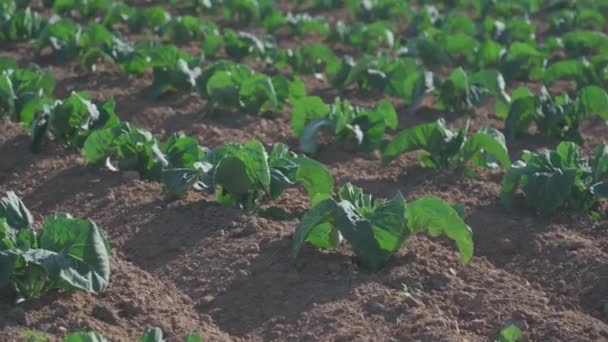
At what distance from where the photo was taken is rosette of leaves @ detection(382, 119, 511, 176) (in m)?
6.68

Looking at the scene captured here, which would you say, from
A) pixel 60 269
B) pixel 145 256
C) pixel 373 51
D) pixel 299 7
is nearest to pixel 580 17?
pixel 373 51

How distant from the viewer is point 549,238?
19.4 feet

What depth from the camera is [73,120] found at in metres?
6.98

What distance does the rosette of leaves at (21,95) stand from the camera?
24.3 feet

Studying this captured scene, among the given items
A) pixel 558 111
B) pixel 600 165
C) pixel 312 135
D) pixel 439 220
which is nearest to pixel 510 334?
pixel 439 220

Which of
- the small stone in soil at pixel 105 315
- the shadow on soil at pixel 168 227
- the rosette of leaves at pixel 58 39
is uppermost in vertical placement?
the small stone in soil at pixel 105 315

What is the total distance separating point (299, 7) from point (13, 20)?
4.33 meters

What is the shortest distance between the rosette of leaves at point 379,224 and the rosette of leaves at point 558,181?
969 millimetres

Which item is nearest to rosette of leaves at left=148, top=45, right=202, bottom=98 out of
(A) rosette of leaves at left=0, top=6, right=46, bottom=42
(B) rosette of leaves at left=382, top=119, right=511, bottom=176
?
(A) rosette of leaves at left=0, top=6, right=46, bottom=42

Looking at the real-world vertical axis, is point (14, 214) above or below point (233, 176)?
above

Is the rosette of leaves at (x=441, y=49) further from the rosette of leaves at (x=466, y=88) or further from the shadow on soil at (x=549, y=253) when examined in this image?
the shadow on soil at (x=549, y=253)

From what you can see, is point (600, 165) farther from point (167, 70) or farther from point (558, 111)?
point (167, 70)

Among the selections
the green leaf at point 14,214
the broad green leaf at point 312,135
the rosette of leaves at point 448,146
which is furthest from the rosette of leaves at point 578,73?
the green leaf at point 14,214

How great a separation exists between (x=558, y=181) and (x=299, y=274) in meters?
1.68
